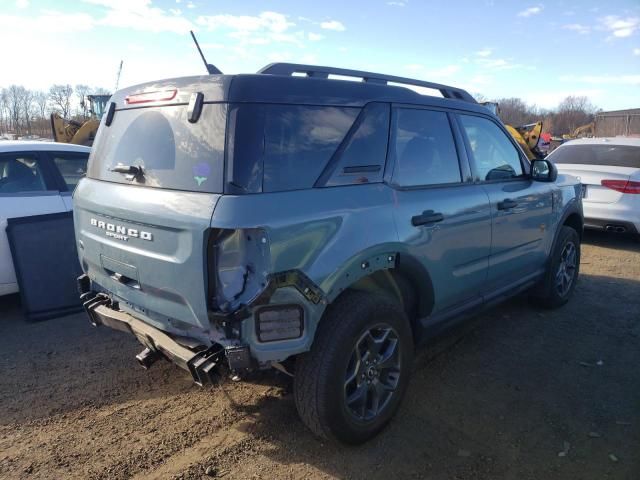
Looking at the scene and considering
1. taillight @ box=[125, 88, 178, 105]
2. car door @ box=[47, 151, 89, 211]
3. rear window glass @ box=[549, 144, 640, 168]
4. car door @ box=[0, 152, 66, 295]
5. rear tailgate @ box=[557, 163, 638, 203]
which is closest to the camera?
taillight @ box=[125, 88, 178, 105]

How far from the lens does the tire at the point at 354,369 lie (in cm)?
260

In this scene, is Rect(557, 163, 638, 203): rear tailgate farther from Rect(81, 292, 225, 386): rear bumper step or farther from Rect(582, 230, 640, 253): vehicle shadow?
Rect(81, 292, 225, 386): rear bumper step

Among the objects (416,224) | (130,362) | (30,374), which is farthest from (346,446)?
(30,374)

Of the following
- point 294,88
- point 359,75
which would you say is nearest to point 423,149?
point 359,75

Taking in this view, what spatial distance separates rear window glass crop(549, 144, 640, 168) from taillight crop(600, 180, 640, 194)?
1.99ft

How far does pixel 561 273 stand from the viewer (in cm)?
515

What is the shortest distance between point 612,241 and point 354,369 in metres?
7.66

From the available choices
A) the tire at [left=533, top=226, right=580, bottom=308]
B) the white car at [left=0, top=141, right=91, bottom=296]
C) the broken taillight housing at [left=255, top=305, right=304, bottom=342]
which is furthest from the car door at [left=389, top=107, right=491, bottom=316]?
the white car at [left=0, top=141, right=91, bottom=296]

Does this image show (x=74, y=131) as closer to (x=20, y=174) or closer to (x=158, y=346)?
(x=20, y=174)

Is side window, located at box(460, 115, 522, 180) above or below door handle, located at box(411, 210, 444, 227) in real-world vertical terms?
above

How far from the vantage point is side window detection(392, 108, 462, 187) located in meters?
3.13

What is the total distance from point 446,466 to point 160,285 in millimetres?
1884

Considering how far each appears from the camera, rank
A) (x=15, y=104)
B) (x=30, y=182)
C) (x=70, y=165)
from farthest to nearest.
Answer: (x=15, y=104)
(x=70, y=165)
(x=30, y=182)

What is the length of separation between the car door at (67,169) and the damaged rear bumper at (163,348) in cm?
219
